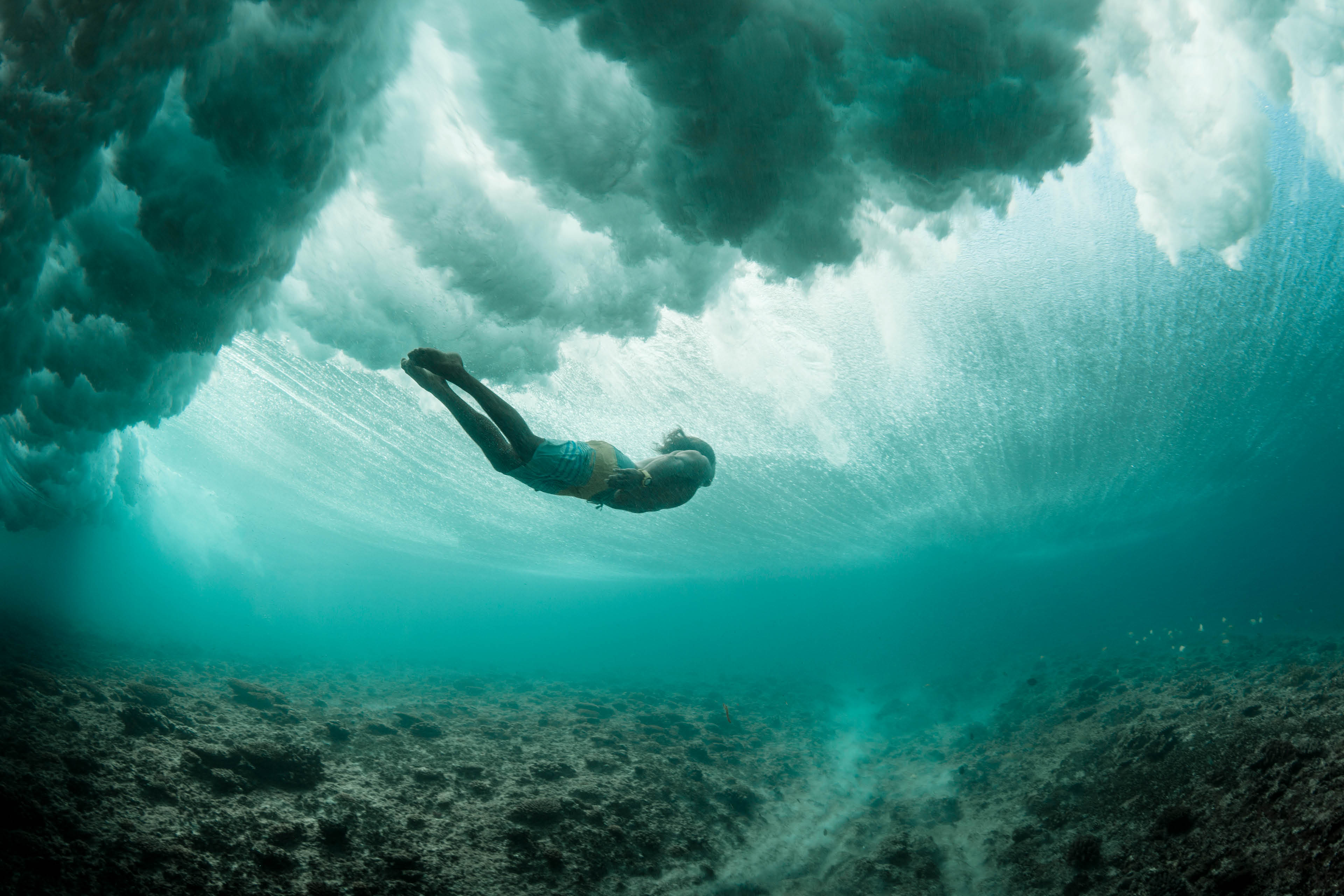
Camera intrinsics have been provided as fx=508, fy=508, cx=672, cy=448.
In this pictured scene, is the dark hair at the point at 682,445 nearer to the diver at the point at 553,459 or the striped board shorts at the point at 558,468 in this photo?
the diver at the point at 553,459

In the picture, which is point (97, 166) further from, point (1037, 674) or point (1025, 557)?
point (1025, 557)

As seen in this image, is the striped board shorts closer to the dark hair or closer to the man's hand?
the man's hand

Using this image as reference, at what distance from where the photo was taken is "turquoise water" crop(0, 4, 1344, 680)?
650 cm

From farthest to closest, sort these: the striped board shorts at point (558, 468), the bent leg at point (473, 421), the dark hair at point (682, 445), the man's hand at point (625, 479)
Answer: the dark hair at point (682, 445)
the man's hand at point (625, 479)
the striped board shorts at point (558, 468)
the bent leg at point (473, 421)

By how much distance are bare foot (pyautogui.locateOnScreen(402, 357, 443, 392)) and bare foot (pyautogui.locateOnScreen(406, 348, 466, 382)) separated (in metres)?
0.03

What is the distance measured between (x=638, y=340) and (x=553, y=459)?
7511mm

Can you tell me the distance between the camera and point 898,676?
37344 millimetres

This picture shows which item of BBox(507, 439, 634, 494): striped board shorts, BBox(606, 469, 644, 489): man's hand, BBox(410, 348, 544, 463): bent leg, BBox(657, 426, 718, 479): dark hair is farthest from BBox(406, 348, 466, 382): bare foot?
BBox(657, 426, 718, 479): dark hair

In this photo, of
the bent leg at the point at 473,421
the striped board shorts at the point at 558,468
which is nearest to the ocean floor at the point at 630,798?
the striped board shorts at the point at 558,468

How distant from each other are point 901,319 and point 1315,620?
46.2 m

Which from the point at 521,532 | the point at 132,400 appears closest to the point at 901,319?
the point at 132,400

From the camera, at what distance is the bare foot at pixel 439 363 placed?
4.40m

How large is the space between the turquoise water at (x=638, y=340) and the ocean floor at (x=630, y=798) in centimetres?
650

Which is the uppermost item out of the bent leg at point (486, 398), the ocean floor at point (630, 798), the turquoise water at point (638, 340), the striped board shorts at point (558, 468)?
the turquoise water at point (638, 340)
